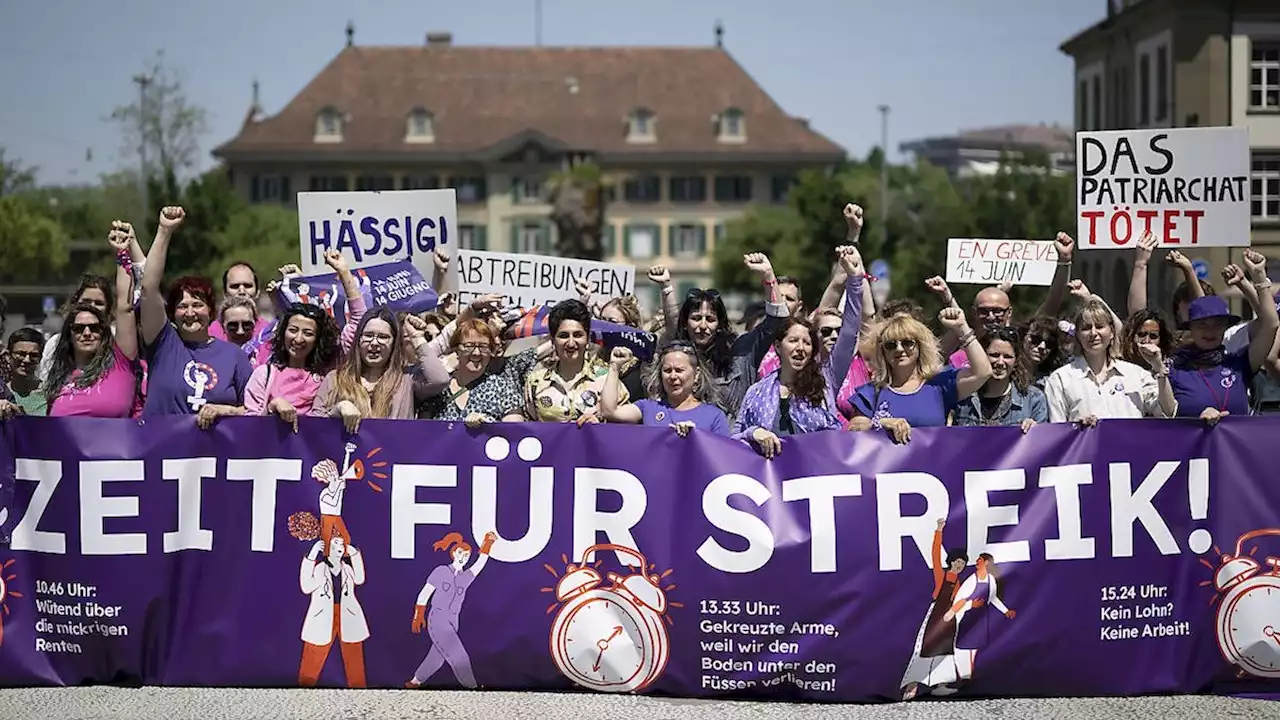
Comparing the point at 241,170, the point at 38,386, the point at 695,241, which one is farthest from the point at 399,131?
the point at 38,386

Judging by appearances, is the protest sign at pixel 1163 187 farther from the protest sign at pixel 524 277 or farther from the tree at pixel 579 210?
the tree at pixel 579 210

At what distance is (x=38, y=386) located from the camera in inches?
372

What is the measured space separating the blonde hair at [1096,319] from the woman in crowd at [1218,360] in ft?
0.93

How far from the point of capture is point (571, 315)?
27.0 ft

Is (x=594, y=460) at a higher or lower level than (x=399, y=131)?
lower

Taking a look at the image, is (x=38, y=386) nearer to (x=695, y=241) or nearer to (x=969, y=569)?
(x=969, y=569)

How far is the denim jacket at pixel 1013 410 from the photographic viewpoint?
8.10 meters

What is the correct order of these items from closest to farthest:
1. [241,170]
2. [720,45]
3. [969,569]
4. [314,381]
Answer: [969,569] < [314,381] < [241,170] < [720,45]

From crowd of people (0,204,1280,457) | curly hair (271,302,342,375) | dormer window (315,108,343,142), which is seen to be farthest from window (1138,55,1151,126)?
dormer window (315,108,343,142)

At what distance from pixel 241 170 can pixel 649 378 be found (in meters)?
82.8

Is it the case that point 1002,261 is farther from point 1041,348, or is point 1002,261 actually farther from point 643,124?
point 643,124

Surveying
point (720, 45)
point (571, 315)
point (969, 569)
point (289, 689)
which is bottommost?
point (289, 689)

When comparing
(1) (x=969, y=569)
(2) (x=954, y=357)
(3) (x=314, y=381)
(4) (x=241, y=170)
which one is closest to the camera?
(1) (x=969, y=569)

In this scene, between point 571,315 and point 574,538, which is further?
point 571,315
